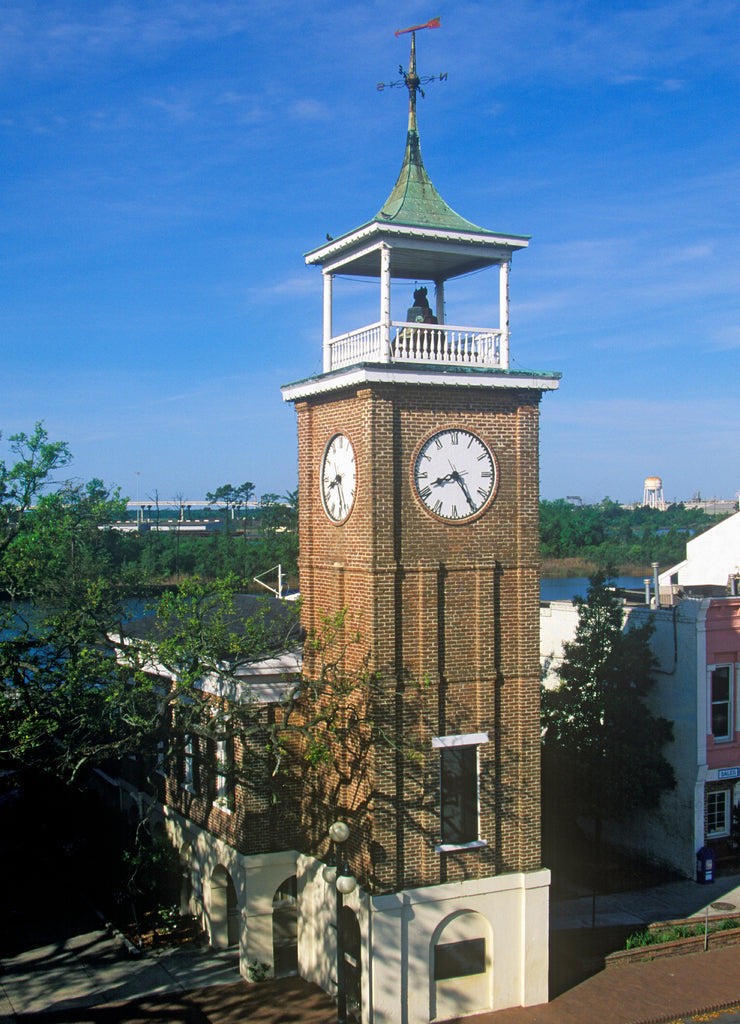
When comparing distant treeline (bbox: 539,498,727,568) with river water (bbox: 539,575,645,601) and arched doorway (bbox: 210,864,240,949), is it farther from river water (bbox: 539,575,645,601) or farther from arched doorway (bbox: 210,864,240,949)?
arched doorway (bbox: 210,864,240,949)

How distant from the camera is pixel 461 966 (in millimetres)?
18469

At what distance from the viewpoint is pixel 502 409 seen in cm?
1922

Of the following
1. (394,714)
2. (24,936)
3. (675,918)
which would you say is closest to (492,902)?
(394,714)

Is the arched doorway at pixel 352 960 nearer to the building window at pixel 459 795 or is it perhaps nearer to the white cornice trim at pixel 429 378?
the building window at pixel 459 795

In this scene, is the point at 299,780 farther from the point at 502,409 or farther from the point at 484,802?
the point at 502,409

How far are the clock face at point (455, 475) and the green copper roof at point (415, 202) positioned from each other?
160 inches

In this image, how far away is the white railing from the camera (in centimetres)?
1873

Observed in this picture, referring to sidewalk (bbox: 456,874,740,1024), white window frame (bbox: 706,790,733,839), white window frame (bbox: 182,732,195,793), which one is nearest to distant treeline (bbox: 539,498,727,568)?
white window frame (bbox: 706,790,733,839)

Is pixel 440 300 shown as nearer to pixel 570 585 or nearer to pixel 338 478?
pixel 338 478

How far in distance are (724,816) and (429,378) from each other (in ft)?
54.6

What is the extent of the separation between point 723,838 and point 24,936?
59.9 ft

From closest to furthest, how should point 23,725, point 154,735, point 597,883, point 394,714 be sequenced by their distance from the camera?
1. point 394,714
2. point 23,725
3. point 154,735
4. point 597,883

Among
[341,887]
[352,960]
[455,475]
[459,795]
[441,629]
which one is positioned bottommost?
[352,960]

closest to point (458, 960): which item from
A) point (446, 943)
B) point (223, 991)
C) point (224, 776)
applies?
point (446, 943)
